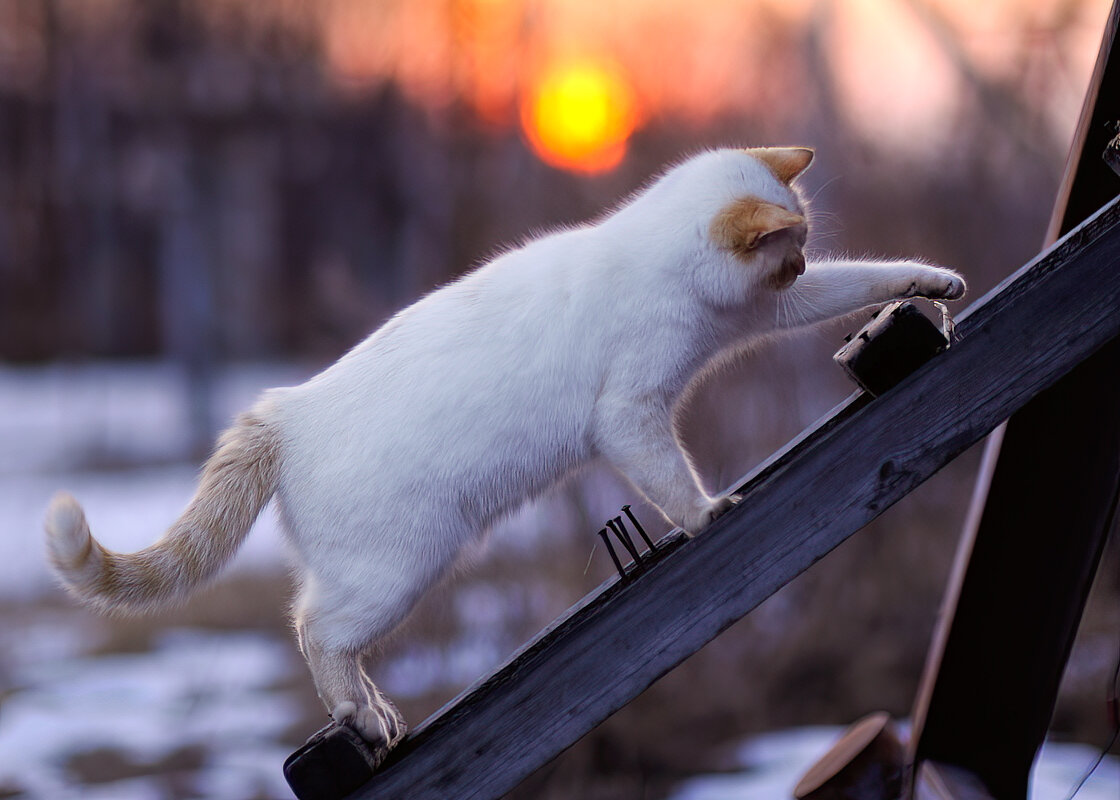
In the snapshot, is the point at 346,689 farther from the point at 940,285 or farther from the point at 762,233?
the point at 940,285

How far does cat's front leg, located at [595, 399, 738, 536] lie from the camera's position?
4.65ft

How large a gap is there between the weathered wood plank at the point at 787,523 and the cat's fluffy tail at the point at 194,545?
44cm

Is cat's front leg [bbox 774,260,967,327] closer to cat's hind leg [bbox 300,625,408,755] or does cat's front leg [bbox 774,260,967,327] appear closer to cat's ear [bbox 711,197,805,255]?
cat's ear [bbox 711,197,805,255]

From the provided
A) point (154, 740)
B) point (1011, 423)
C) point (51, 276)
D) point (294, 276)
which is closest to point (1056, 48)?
point (1011, 423)

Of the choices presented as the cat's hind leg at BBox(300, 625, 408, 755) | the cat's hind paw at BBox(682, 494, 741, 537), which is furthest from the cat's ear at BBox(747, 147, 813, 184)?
the cat's hind leg at BBox(300, 625, 408, 755)

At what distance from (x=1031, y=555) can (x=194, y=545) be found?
1.74m

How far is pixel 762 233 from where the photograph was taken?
139 centimetres

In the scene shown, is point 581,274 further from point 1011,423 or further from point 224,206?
point 224,206

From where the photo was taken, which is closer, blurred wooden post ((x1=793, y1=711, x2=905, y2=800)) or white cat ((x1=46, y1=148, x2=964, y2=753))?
white cat ((x1=46, y1=148, x2=964, y2=753))

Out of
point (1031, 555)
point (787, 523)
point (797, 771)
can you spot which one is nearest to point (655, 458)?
point (787, 523)

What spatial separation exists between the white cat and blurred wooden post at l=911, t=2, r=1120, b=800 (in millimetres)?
615

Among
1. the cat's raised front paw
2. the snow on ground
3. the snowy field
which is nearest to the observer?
the cat's raised front paw

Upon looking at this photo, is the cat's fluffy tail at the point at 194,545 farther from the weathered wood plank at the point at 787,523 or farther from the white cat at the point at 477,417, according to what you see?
the weathered wood plank at the point at 787,523

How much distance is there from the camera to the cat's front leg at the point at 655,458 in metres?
1.42
